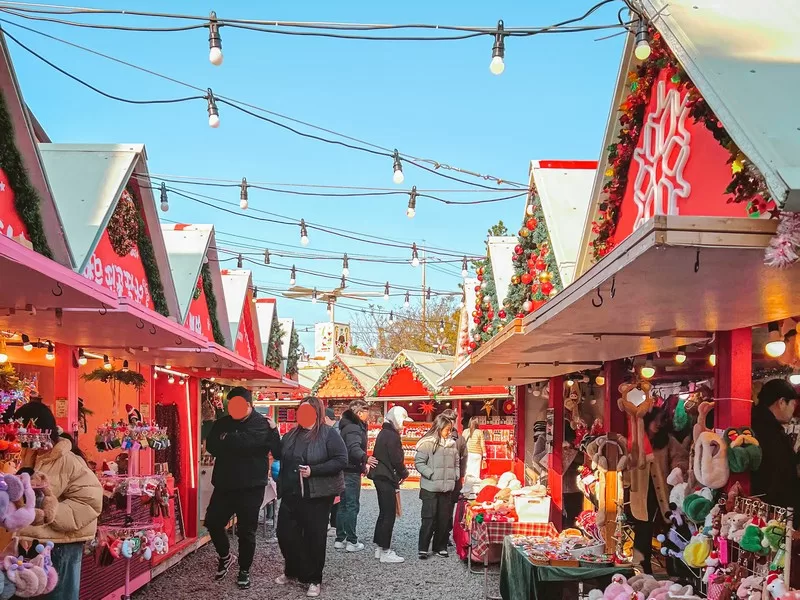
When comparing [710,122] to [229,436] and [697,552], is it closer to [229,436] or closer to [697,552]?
[697,552]

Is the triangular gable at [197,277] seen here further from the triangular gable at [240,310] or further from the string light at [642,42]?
the string light at [642,42]

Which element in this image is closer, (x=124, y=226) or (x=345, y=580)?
(x=124, y=226)

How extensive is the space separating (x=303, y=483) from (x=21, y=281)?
14.1ft

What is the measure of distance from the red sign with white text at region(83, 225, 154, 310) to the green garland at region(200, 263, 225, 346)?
376 centimetres

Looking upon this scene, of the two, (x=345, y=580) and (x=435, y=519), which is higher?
(x=435, y=519)

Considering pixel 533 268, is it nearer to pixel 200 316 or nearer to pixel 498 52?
pixel 498 52

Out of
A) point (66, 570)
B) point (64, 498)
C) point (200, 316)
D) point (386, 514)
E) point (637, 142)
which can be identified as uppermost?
point (637, 142)

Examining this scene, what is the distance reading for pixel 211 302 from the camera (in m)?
14.1

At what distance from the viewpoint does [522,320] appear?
6.19 m

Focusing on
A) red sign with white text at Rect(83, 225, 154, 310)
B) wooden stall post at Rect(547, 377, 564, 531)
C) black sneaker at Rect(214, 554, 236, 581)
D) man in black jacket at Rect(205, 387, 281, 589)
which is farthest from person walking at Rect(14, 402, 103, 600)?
wooden stall post at Rect(547, 377, 564, 531)

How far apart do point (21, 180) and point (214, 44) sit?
5.72 ft

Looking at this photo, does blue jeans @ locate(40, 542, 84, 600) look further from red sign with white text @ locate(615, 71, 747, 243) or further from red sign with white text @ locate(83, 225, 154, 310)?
red sign with white text @ locate(615, 71, 747, 243)

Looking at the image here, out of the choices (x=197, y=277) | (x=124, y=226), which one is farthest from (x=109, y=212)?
(x=197, y=277)

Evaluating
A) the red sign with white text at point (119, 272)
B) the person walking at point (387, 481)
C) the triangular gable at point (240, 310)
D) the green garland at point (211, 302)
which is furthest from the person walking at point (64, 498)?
the triangular gable at point (240, 310)
